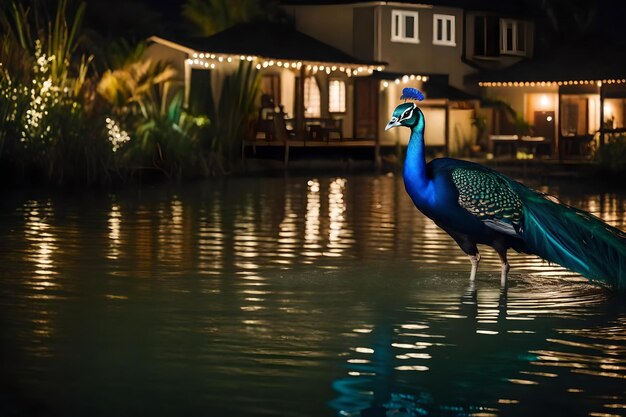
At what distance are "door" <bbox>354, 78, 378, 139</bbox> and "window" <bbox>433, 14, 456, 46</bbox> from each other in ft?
16.6

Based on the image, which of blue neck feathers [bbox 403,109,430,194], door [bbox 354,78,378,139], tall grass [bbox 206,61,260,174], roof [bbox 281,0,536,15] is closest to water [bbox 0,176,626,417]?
blue neck feathers [bbox 403,109,430,194]

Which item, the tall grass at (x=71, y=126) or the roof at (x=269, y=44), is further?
the roof at (x=269, y=44)

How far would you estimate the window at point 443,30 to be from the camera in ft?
197

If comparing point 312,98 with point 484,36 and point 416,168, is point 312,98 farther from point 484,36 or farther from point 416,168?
point 416,168

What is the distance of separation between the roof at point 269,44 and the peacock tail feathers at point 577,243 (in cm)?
3423

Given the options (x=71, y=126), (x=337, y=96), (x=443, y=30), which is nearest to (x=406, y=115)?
(x=71, y=126)

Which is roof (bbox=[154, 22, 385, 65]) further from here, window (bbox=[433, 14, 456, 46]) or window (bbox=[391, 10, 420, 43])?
window (bbox=[433, 14, 456, 46])

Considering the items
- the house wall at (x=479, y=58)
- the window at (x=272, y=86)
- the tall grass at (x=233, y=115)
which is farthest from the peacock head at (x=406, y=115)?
the house wall at (x=479, y=58)

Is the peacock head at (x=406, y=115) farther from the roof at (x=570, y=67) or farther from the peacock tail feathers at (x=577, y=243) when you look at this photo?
the roof at (x=570, y=67)

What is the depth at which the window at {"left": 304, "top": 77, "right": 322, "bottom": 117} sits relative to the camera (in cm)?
5512

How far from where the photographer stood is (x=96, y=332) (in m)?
11.7

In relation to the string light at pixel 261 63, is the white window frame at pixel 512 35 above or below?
above

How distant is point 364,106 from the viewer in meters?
56.2

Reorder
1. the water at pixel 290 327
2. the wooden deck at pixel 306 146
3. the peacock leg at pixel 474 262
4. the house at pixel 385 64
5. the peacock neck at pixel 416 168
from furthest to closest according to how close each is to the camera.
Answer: the house at pixel 385 64 < the wooden deck at pixel 306 146 < the peacock leg at pixel 474 262 < the peacock neck at pixel 416 168 < the water at pixel 290 327
